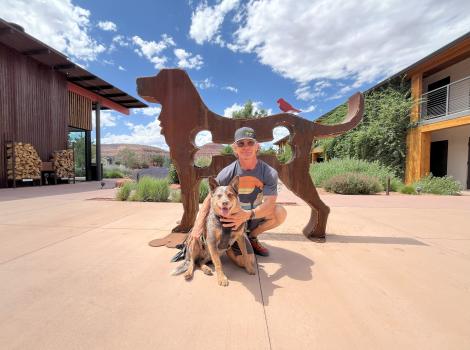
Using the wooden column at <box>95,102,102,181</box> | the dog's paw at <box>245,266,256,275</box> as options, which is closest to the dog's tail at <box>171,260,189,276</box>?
the dog's paw at <box>245,266,256,275</box>

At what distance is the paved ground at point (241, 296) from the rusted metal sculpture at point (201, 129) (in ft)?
2.64

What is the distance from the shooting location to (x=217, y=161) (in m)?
3.12

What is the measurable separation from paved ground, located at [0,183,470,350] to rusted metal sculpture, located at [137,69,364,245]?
803 millimetres

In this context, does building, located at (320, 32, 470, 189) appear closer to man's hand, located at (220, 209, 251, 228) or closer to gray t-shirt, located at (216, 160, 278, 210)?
gray t-shirt, located at (216, 160, 278, 210)

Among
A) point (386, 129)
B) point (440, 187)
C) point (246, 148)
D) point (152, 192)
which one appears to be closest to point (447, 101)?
point (386, 129)

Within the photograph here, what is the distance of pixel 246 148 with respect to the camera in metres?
2.34

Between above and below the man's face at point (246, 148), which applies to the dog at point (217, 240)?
below

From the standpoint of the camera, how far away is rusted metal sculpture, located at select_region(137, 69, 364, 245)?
2.98 m

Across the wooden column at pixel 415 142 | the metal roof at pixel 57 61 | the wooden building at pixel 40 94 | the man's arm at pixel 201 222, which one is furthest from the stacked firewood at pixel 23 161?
the wooden column at pixel 415 142

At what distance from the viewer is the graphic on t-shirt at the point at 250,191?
2.43 m

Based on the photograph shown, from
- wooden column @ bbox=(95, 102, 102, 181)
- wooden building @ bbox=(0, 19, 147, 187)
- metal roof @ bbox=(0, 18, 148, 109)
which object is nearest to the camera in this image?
metal roof @ bbox=(0, 18, 148, 109)

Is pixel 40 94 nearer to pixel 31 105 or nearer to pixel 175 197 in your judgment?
pixel 31 105

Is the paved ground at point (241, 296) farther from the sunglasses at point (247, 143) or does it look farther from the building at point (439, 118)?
the building at point (439, 118)

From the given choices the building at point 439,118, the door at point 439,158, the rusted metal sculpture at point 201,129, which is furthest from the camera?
the door at point 439,158
